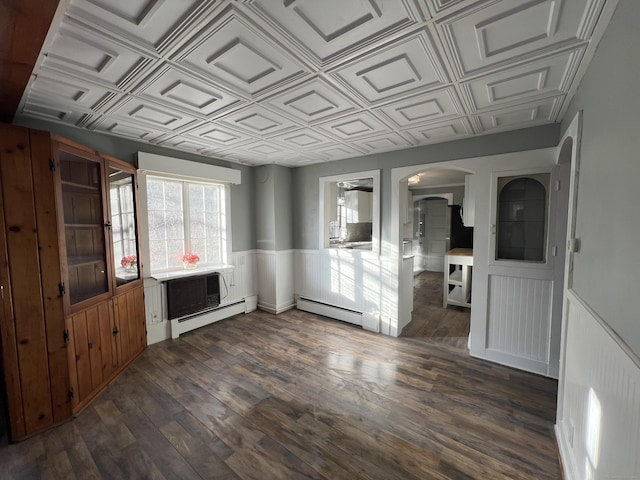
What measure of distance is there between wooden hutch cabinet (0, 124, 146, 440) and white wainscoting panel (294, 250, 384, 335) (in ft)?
8.81

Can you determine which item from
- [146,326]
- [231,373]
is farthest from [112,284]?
[231,373]

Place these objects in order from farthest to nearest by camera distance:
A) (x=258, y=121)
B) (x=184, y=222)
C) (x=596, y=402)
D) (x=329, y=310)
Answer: (x=329, y=310)
(x=184, y=222)
(x=258, y=121)
(x=596, y=402)

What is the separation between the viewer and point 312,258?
4.48 meters

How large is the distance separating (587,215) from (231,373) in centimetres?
310

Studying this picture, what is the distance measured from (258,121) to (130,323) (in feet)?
8.40

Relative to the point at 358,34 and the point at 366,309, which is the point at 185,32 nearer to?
the point at 358,34

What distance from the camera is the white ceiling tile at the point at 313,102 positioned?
1873 millimetres

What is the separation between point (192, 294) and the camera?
144 inches

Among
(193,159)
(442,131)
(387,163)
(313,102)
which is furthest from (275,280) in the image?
(442,131)

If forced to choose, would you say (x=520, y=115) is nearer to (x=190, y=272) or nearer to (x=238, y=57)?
(x=238, y=57)

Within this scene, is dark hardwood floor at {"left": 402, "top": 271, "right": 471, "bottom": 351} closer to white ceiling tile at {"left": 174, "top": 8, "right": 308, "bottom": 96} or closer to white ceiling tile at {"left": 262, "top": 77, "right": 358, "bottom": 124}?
white ceiling tile at {"left": 262, "top": 77, "right": 358, "bottom": 124}

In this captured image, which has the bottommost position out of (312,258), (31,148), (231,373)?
(231,373)

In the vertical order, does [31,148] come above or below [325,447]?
above

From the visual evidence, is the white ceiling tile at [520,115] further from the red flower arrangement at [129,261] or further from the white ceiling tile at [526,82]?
the red flower arrangement at [129,261]
